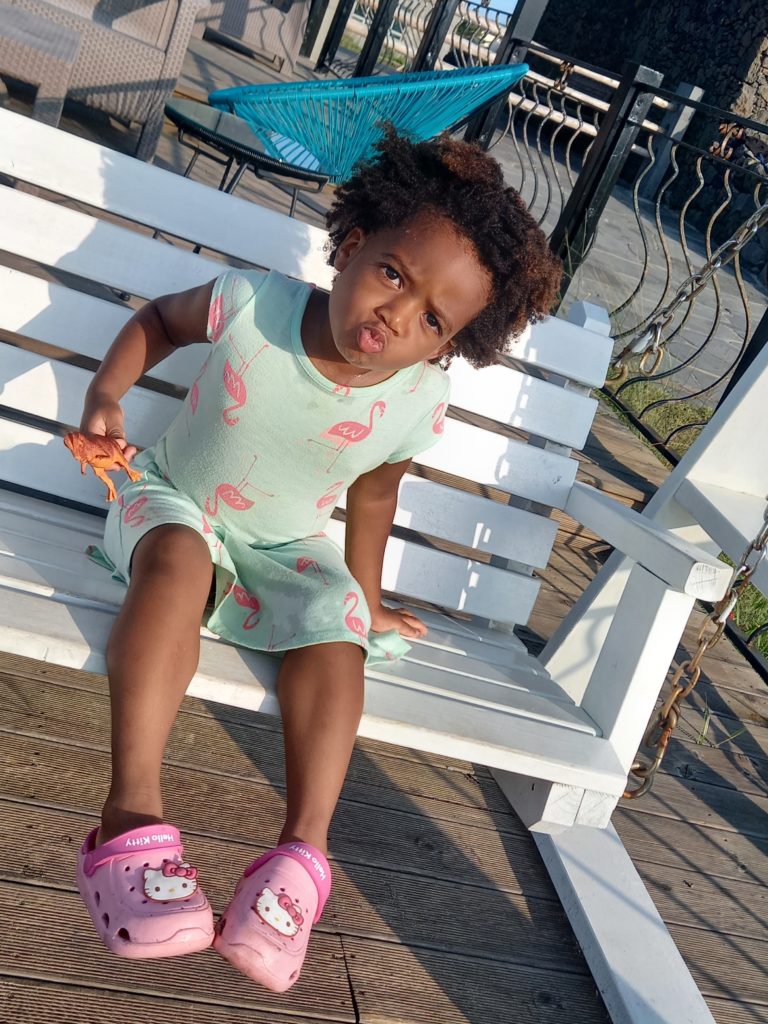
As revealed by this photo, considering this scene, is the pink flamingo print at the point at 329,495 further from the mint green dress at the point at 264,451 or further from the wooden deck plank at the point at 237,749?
the wooden deck plank at the point at 237,749

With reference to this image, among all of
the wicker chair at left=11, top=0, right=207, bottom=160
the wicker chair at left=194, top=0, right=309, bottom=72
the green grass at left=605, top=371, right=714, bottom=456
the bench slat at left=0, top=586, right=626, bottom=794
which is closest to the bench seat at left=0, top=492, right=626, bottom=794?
the bench slat at left=0, top=586, right=626, bottom=794

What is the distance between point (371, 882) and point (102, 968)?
1.74 feet

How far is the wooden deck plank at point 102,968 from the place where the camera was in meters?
1.48

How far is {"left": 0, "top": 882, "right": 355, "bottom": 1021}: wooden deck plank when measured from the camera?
1.48m

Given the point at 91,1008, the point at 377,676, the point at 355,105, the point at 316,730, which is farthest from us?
the point at 355,105

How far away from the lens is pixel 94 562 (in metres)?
1.82

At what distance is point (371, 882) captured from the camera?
6.18 ft

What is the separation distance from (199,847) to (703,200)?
13096 millimetres

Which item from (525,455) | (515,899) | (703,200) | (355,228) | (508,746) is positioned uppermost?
(703,200)

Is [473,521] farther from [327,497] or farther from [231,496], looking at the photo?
[231,496]

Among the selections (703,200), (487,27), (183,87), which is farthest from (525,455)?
(703,200)

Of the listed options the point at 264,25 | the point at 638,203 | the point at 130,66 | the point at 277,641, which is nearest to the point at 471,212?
the point at 277,641

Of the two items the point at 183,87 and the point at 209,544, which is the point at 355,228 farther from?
the point at 183,87

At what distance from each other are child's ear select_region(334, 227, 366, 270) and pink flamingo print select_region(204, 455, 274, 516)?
1.22 ft
